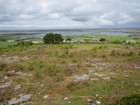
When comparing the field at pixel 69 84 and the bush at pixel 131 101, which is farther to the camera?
the field at pixel 69 84

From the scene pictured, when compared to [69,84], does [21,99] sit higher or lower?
lower

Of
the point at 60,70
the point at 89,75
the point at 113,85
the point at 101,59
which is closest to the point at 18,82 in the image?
the point at 60,70

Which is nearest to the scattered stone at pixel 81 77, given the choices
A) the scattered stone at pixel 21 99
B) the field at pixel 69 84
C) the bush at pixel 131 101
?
the field at pixel 69 84

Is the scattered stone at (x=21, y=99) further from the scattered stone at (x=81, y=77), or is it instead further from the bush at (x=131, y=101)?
the bush at (x=131, y=101)

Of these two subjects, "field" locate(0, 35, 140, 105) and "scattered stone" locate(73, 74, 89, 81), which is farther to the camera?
"scattered stone" locate(73, 74, 89, 81)

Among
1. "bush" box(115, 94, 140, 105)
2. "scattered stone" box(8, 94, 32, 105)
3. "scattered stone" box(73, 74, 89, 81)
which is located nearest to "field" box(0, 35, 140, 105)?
"scattered stone" box(73, 74, 89, 81)

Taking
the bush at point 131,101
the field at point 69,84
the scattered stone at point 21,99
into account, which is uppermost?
the bush at point 131,101

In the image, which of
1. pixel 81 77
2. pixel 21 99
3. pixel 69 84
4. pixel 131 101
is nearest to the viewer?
pixel 131 101

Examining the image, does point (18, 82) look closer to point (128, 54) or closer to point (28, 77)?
point (28, 77)

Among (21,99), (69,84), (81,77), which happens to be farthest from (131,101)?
(81,77)

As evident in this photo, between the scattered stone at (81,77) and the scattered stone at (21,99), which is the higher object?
the scattered stone at (81,77)

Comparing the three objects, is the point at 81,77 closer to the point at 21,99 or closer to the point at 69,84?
the point at 69,84

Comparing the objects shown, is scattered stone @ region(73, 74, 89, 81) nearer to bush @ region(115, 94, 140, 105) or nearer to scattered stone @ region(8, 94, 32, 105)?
scattered stone @ region(8, 94, 32, 105)

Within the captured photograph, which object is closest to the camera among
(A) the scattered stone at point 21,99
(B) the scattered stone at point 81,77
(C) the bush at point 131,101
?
(C) the bush at point 131,101
